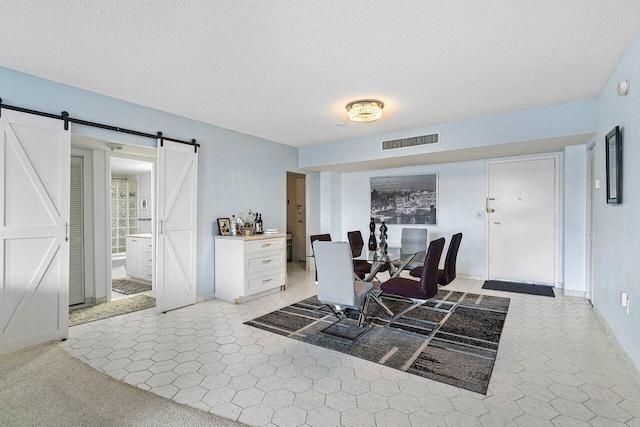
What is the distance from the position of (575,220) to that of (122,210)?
9539mm

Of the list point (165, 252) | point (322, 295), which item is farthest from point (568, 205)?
point (165, 252)

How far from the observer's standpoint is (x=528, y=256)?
5.25 m

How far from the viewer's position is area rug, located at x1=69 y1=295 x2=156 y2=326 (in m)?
3.80

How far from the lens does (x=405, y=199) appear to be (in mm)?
6422

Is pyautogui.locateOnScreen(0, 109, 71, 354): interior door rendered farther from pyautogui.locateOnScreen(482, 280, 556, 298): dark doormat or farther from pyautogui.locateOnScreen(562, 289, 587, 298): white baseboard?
pyautogui.locateOnScreen(562, 289, 587, 298): white baseboard

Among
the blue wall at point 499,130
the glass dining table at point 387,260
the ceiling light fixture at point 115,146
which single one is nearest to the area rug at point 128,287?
the ceiling light fixture at point 115,146

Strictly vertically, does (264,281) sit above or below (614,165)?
below

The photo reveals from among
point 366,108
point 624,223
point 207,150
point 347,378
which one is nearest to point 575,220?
point 624,223

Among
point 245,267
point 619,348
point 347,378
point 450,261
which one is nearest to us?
point 347,378

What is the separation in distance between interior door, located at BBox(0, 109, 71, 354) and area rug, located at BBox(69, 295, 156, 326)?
62 cm

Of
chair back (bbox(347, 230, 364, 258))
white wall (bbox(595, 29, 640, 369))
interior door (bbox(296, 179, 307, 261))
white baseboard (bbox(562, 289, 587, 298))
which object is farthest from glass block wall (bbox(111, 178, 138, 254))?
white wall (bbox(595, 29, 640, 369))

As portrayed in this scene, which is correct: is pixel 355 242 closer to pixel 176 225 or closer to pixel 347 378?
pixel 176 225

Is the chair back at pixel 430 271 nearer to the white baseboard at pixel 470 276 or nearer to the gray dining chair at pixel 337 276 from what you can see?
the gray dining chair at pixel 337 276

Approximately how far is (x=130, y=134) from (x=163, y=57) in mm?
1468
